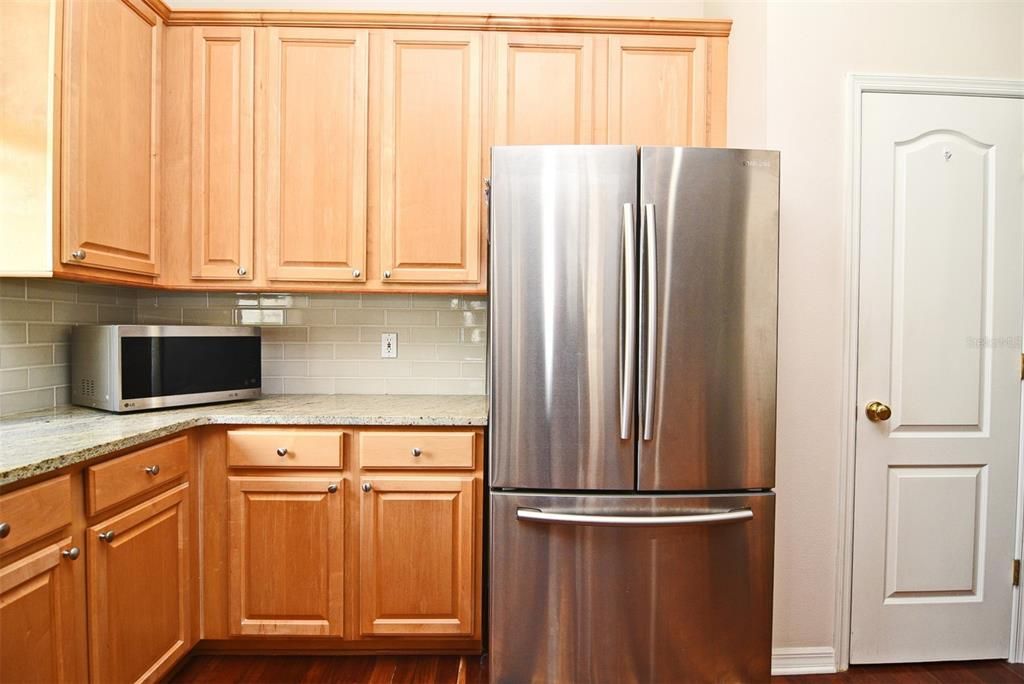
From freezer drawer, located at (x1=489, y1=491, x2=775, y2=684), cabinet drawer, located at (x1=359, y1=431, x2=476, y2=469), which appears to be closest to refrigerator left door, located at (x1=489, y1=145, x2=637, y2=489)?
freezer drawer, located at (x1=489, y1=491, x2=775, y2=684)

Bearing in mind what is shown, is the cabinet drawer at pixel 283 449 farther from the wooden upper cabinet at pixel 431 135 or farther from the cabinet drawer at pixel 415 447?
the wooden upper cabinet at pixel 431 135

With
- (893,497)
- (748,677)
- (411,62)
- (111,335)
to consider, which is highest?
(411,62)

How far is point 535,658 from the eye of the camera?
5.06 feet

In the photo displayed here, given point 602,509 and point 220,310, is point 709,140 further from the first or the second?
point 220,310

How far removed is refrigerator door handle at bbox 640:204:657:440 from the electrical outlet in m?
1.24

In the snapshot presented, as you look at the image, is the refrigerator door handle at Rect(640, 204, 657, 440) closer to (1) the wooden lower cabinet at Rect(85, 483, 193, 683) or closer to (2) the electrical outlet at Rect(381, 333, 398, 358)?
(2) the electrical outlet at Rect(381, 333, 398, 358)

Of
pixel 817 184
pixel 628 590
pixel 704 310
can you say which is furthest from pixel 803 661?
pixel 817 184

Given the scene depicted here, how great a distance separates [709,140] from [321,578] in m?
2.19

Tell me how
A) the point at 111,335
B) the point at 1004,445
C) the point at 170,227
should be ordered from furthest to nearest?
the point at 170,227 → the point at 1004,445 → the point at 111,335

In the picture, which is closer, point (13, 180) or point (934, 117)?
point (13, 180)

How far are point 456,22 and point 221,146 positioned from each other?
105 cm

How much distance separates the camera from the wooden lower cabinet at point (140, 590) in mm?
1314

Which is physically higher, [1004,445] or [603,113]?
[603,113]

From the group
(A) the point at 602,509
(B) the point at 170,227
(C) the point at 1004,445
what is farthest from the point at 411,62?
(C) the point at 1004,445
